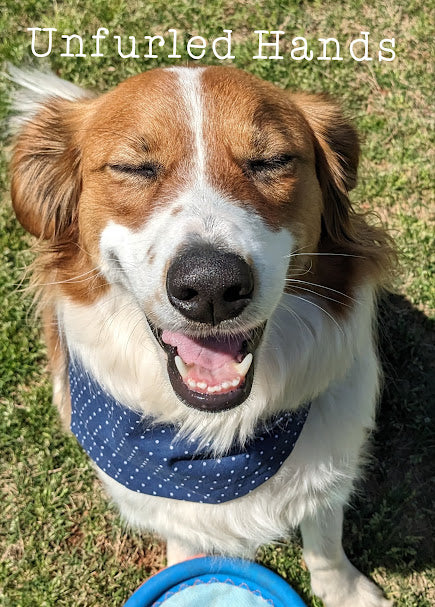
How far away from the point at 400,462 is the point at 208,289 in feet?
8.28

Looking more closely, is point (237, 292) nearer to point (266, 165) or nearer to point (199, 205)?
point (199, 205)

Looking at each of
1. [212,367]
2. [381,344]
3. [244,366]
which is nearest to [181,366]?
[212,367]

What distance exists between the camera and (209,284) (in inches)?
80.0

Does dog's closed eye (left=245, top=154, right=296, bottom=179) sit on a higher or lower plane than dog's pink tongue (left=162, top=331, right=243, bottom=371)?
higher

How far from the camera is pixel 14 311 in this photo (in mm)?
4391

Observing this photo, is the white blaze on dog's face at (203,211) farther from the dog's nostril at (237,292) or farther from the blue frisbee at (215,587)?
the blue frisbee at (215,587)

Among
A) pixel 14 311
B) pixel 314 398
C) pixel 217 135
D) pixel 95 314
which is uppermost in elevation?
pixel 217 135

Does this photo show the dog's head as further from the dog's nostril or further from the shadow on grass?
the shadow on grass

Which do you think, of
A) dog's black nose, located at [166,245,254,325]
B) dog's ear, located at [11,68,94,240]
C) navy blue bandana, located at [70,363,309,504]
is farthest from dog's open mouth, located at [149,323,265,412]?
dog's ear, located at [11,68,94,240]

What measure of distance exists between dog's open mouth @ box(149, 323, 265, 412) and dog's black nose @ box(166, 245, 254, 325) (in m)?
0.22

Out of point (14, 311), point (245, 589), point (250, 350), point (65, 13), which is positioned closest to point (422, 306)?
point (245, 589)

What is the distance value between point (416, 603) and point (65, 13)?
488cm

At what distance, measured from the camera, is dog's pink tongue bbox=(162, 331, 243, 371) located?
7.64 feet

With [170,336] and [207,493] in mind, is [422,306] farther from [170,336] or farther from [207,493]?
[170,336]
